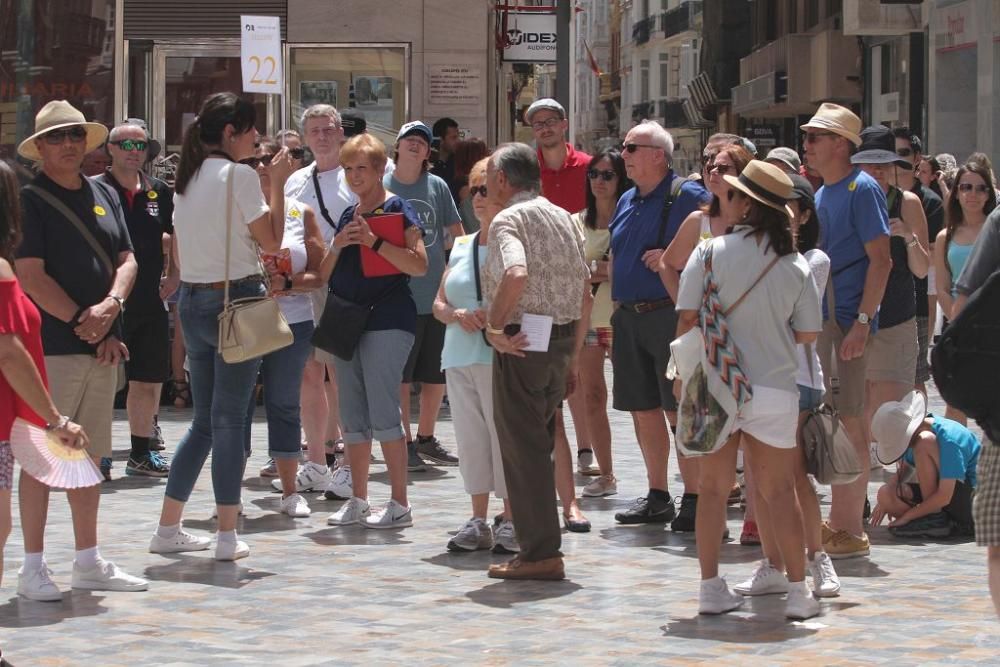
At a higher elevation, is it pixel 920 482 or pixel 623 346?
pixel 623 346

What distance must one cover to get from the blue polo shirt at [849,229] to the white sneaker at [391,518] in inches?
89.8

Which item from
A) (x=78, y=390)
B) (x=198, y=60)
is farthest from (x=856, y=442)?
(x=198, y=60)

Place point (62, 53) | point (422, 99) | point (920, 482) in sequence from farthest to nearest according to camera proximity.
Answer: point (422, 99)
point (62, 53)
point (920, 482)

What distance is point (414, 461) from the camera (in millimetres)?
11039

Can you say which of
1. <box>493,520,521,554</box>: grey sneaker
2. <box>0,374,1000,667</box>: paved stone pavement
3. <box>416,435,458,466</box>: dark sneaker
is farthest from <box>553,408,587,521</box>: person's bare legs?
<box>416,435,458,466</box>: dark sneaker

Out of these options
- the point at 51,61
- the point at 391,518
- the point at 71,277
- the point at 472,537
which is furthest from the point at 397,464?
the point at 51,61

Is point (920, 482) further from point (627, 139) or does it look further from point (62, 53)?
point (62, 53)

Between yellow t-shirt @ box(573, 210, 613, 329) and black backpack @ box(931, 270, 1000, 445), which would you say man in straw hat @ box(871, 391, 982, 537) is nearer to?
yellow t-shirt @ box(573, 210, 613, 329)

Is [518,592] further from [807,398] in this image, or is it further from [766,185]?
[766,185]

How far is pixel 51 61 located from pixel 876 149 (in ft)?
34.4

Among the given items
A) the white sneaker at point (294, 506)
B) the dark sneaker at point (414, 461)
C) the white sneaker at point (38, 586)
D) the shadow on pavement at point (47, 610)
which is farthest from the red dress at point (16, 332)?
the dark sneaker at point (414, 461)

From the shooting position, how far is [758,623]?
670cm

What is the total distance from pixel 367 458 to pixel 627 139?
6.56ft

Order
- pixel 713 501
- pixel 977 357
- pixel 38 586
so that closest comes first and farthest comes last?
1. pixel 977 357
2. pixel 713 501
3. pixel 38 586
